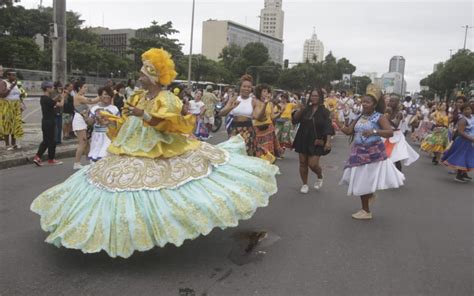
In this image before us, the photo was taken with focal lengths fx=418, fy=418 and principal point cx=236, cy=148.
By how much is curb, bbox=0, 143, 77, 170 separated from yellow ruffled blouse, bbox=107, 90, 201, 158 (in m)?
5.00

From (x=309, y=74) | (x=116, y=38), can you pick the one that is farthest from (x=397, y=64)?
(x=116, y=38)

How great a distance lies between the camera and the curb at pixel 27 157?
26.4ft

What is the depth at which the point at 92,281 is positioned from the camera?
3.48 metres

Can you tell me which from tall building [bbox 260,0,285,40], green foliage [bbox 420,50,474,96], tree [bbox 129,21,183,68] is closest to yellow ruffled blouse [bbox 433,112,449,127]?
green foliage [bbox 420,50,474,96]

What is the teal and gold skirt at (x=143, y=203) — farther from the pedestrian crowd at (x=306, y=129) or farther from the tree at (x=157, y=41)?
the tree at (x=157, y=41)

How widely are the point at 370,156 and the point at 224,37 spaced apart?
127m

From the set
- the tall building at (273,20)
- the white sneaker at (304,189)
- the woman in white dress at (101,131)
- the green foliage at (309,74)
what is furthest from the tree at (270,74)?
the tall building at (273,20)

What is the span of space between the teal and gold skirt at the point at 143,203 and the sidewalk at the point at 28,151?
493cm

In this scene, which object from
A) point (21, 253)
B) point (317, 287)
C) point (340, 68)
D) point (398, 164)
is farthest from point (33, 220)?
point (340, 68)

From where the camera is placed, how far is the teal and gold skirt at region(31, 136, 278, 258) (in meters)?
3.41

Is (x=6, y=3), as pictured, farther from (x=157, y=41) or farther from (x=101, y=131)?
(x=101, y=131)

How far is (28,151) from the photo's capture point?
9.09 metres

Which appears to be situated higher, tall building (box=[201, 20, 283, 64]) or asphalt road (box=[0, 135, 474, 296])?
tall building (box=[201, 20, 283, 64])

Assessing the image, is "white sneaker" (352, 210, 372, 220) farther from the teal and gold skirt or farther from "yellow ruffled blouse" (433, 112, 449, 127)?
"yellow ruffled blouse" (433, 112, 449, 127)
